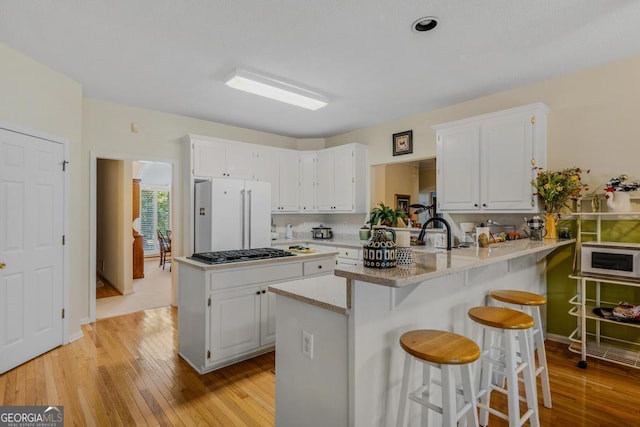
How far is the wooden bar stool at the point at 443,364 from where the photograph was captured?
52.9 inches

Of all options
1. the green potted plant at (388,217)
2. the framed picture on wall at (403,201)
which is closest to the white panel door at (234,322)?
the green potted plant at (388,217)

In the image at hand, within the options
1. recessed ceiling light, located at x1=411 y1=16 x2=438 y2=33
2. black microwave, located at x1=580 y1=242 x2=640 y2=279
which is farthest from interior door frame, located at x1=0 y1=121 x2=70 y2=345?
black microwave, located at x1=580 y1=242 x2=640 y2=279

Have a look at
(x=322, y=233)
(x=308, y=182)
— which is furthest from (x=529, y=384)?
(x=308, y=182)

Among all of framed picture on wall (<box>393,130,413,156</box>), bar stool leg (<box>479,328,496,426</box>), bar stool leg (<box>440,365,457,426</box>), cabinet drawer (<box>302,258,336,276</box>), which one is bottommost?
bar stool leg (<box>479,328,496,426</box>)

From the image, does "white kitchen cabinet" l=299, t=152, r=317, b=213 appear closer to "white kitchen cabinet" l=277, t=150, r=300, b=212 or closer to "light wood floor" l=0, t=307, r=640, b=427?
"white kitchen cabinet" l=277, t=150, r=300, b=212

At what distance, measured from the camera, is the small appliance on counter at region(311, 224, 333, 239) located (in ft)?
18.2

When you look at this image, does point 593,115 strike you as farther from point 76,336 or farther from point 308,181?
point 76,336

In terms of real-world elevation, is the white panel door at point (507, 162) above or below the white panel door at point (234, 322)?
above

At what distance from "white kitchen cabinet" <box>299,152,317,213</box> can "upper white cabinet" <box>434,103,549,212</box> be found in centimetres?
219

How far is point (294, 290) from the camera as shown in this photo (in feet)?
5.72

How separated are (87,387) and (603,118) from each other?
491cm

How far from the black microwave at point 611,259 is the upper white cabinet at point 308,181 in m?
3.58

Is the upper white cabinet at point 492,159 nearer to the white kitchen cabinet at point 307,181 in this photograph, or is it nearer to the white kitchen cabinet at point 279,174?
the white kitchen cabinet at point 307,181

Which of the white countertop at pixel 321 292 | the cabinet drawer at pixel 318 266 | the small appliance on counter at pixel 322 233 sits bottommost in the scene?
the cabinet drawer at pixel 318 266
